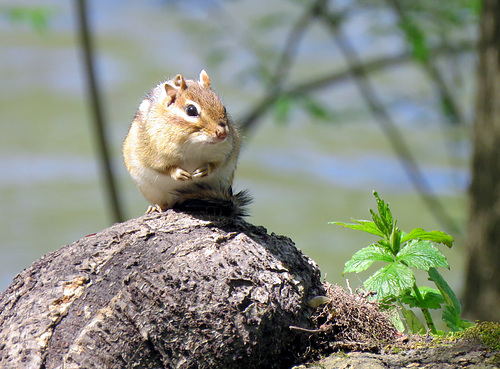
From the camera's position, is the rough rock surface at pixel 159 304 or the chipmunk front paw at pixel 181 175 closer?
the rough rock surface at pixel 159 304

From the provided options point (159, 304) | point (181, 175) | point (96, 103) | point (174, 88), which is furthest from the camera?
point (96, 103)

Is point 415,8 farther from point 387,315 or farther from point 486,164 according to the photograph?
point 387,315

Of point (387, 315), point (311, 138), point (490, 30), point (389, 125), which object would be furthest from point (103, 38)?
point (387, 315)

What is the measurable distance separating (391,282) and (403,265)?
0.40ft

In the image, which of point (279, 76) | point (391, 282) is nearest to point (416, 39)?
point (279, 76)

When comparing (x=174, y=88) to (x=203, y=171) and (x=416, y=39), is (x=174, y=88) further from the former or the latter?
(x=416, y=39)

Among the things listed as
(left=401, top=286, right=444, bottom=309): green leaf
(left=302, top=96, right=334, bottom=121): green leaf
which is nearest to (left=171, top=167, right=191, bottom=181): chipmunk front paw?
(left=401, top=286, right=444, bottom=309): green leaf

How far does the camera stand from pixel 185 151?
2887 millimetres

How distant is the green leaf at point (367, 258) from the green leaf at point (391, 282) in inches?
2.4

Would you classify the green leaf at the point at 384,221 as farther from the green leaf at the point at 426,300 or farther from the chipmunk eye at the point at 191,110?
the chipmunk eye at the point at 191,110

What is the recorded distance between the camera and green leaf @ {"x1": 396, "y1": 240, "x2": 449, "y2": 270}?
8.18 feet

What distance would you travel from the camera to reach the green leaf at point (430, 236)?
259 cm

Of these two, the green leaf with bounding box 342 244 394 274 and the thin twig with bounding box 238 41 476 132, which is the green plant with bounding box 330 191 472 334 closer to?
the green leaf with bounding box 342 244 394 274

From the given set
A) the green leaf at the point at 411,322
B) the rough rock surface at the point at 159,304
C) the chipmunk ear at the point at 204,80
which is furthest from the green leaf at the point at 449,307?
the chipmunk ear at the point at 204,80
